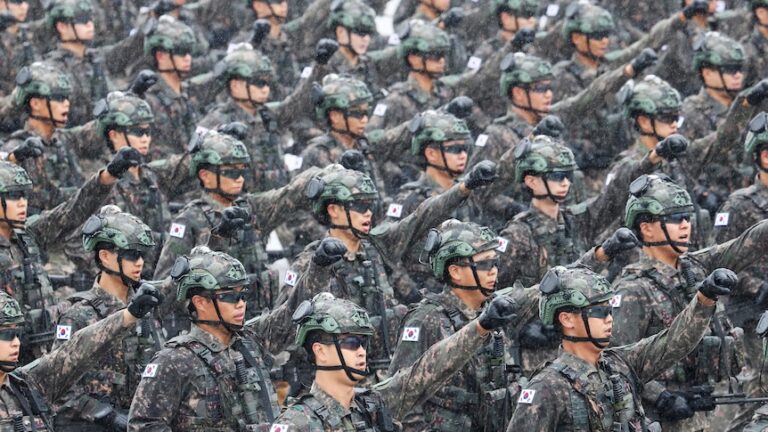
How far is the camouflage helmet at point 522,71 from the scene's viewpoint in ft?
88.0

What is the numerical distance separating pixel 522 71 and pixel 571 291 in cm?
914

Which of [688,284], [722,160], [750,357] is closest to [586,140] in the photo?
[722,160]

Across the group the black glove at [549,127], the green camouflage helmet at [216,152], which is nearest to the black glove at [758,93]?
the black glove at [549,127]

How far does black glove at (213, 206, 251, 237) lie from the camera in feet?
68.0

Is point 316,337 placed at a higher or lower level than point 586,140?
higher

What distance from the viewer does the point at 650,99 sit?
1010 inches

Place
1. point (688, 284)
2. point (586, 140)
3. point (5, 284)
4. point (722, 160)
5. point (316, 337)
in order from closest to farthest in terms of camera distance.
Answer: point (316, 337) → point (688, 284) → point (5, 284) → point (722, 160) → point (586, 140)

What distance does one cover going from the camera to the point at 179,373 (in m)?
17.8

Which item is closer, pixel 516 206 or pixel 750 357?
pixel 750 357

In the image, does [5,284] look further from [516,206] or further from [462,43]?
[462,43]

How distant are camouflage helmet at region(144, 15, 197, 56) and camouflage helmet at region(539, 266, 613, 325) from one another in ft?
36.3

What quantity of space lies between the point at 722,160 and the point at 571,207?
3542mm

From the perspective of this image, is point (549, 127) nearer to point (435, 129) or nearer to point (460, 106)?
point (460, 106)

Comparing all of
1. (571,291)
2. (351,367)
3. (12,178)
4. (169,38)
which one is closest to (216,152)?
(12,178)
